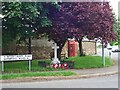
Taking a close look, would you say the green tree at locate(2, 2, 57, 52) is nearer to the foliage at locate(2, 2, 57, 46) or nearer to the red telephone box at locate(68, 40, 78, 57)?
the foliage at locate(2, 2, 57, 46)

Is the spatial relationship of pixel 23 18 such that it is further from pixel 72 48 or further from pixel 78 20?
pixel 72 48

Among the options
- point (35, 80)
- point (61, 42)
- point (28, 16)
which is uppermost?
point (28, 16)

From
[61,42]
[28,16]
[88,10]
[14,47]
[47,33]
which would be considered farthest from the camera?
[14,47]

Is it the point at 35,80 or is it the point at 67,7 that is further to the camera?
the point at 67,7

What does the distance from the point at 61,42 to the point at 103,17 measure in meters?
3.80

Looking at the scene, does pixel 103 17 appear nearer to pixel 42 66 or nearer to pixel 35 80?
pixel 42 66

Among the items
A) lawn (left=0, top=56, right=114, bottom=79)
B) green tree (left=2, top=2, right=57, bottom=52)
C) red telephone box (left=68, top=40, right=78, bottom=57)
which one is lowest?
lawn (left=0, top=56, right=114, bottom=79)

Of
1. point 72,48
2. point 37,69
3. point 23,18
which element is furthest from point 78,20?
point 72,48

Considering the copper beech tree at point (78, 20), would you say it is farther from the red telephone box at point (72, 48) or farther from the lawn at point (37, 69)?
the red telephone box at point (72, 48)

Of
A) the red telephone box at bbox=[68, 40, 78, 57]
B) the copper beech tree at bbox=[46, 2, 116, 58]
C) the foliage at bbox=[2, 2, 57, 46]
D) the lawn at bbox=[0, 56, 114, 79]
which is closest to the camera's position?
the lawn at bbox=[0, 56, 114, 79]

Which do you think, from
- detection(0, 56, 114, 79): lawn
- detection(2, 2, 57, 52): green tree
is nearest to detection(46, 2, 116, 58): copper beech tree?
detection(2, 2, 57, 52): green tree

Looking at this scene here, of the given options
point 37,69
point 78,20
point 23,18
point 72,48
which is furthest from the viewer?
point 72,48

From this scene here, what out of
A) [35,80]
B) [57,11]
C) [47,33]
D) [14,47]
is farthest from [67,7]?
[14,47]

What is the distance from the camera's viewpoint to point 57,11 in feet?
63.8
